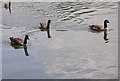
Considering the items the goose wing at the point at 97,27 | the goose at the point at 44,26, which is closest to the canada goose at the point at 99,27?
the goose wing at the point at 97,27

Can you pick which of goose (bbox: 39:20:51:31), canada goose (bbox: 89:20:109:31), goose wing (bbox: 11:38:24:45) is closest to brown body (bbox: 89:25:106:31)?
canada goose (bbox: 89:20:109:31)

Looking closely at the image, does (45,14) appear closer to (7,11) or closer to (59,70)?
(7,11)

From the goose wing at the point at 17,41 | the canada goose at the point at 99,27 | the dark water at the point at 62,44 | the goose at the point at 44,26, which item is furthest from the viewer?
the goose at the point at 44,26

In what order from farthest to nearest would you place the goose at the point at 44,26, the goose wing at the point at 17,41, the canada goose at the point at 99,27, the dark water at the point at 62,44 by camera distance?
the goose at the point at 44,26 < the canada goose at the point at 99,27 < the goose wing at the point at 17,41 < the dark water at the point at 62,44

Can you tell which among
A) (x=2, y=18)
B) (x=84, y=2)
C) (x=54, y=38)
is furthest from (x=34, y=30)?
(x=84, y=2)

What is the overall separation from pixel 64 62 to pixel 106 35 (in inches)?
139

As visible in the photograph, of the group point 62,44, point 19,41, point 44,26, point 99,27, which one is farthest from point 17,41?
point 99,27

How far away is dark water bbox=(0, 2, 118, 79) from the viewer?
319 inches

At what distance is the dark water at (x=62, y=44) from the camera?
8.09m

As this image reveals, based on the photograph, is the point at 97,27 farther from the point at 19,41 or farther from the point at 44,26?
the point at 19,41

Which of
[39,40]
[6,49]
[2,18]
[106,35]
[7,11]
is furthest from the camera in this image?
[7,11]

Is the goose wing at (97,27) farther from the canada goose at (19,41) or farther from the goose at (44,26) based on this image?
the canada goose at (19,41)

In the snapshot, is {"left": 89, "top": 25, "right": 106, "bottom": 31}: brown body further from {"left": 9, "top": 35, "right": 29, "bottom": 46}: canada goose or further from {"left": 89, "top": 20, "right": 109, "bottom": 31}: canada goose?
{"left": 9, "top": 35, "right": 29, "bottom": 46}: canada goose

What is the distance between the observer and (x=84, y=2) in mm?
18062
